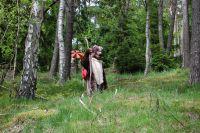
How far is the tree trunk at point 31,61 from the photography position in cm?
Result: 1446

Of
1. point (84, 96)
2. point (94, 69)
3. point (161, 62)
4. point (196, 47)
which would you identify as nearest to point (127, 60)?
point (161, 62)

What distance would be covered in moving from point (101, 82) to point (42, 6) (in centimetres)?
306

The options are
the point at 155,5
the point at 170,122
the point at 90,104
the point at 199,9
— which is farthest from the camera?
the point at 155,5

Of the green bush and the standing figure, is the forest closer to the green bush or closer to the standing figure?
the standing figure

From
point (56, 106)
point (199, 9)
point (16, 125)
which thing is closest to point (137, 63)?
point (199, 9)

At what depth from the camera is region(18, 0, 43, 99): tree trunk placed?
14461 mm

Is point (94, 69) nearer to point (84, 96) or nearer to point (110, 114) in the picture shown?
point (84, 96)

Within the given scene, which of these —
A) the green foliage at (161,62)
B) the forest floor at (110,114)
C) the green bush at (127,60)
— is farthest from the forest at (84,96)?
the green foliage at (161,62)

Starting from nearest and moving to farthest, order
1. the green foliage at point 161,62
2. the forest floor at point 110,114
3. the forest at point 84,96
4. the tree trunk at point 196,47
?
the forest floor at point 110,114
the forest at point 84,96
the tree trunk at point 196,47
the green foliage at point 161,62

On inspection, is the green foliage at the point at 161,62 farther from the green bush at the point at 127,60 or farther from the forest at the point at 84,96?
the forest at the point at 84,96

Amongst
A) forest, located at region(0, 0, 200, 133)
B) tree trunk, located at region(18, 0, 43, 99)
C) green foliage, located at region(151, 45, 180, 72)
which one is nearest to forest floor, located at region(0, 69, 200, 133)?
forest, located at region(0, 0, 200, 133)

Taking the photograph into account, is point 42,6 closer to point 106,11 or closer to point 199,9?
point 199,9

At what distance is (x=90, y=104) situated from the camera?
11.5 metres

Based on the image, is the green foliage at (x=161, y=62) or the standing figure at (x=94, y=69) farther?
the green foliage at (x=161, y=62)
